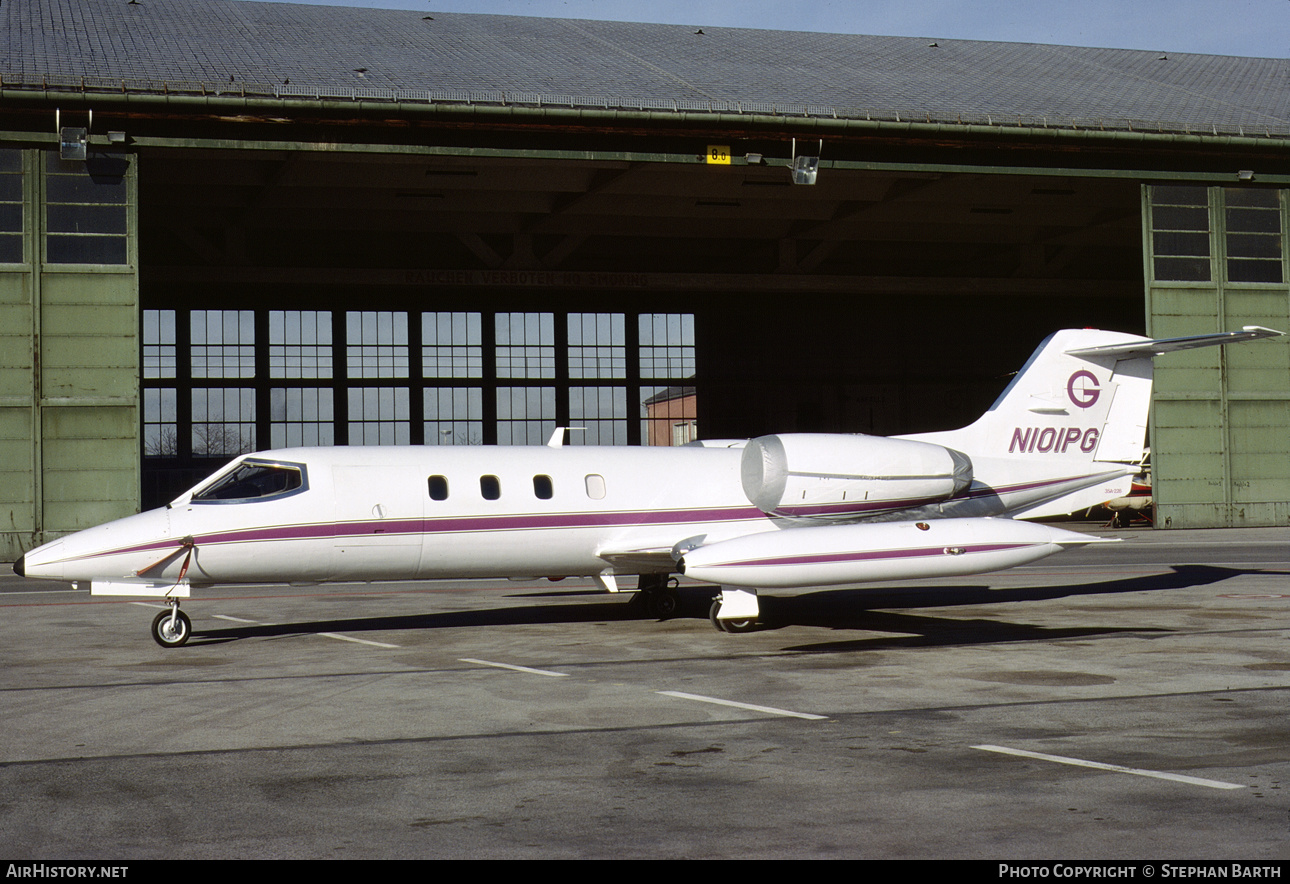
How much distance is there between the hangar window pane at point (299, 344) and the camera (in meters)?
52.7

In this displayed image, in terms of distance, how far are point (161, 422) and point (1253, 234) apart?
4220 cm

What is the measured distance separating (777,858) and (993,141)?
31.4 metres

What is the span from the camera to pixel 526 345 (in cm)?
5556

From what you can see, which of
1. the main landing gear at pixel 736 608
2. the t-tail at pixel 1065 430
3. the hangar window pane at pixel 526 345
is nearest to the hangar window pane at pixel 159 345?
the hangar window pane at pixel 526 345

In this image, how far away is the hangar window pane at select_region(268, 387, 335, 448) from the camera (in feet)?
174

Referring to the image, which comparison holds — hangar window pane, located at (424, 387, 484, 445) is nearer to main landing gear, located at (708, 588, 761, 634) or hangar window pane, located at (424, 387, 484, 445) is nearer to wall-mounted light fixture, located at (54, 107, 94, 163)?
wall-mounted light fixture, located at (54, 107, 94, 163)

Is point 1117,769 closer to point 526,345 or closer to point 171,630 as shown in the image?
point 171,630

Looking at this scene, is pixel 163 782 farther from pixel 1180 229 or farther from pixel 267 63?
pixel 1180 229

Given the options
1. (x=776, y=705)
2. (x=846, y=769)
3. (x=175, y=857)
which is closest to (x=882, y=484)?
(x=776, y=705)

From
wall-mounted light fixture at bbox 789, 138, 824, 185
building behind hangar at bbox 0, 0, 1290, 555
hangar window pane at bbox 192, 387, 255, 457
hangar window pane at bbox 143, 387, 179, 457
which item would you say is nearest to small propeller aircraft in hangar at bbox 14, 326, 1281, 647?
wall-mounted light fixture at bbox 789, 138, 824, 185

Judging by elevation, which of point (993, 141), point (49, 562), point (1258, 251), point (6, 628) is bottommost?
point (6, 628)

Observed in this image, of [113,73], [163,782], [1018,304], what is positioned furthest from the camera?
[1018,304]

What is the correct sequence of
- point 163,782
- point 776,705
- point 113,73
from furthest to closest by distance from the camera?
point 113,73 < point 776,705 < point 163,782

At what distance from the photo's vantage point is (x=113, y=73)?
2975cm
